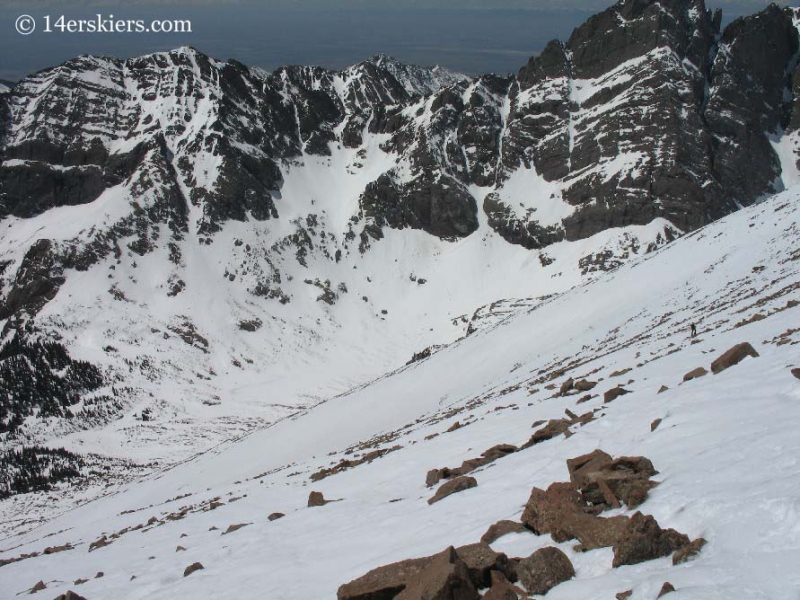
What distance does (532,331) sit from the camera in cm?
5406

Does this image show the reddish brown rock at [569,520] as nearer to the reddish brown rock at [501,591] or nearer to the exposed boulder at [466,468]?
the reddish brown rock at [501,591]

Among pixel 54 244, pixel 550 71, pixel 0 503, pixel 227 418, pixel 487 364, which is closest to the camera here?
pixel 487 364

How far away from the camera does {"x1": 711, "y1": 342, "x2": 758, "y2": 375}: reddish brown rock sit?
1377cm

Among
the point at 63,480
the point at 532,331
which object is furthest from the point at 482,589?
the point at 63,480

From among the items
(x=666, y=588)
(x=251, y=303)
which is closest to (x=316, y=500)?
(x=666, y=588)

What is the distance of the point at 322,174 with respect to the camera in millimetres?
171250

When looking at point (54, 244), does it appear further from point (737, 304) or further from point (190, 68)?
point (737, 304)

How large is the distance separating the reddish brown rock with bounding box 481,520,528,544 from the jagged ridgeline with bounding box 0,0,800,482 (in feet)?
388

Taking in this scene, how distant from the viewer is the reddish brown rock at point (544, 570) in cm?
619

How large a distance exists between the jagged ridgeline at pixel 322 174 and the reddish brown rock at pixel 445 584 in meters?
119

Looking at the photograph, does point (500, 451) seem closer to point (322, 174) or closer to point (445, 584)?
point (445, 584)

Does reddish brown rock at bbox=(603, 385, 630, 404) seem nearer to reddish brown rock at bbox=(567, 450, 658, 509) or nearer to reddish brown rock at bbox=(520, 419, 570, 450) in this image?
reddish brown rock at bbox=(520, 419, 570, 450)

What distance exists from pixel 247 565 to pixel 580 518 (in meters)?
7.21

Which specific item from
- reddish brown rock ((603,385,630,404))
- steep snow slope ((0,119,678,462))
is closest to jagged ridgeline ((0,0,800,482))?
steep snow slope ((0,119,678,462))
